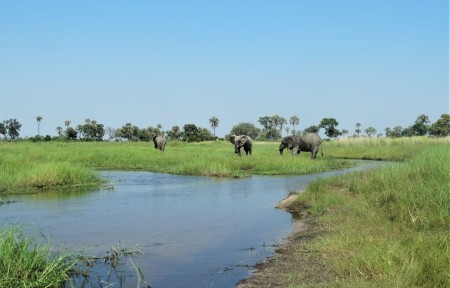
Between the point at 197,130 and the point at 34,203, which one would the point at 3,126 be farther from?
the point at 34,203

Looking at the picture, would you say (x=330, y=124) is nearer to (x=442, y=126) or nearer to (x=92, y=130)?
(x=442, y=126)

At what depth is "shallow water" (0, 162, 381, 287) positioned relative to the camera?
6.59 m

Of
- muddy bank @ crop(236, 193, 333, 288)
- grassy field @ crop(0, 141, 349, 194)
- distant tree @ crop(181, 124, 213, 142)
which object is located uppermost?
distant tree @ crop(181, 124, 213, 142)

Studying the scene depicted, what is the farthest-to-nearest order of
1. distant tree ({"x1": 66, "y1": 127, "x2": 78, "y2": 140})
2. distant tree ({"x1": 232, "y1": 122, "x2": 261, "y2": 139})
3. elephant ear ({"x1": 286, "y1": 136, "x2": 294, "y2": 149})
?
1. distant tree ({"x1": 232, "y1": 122, "x2": 261, "y2": 139})
2. distant tree ({"x1": 66, "y1": 127, "x2": 78, "y2": 140})
3. elephant ear ({"x1": 286, "y1": 136, "x2": 294, "y2": 149})

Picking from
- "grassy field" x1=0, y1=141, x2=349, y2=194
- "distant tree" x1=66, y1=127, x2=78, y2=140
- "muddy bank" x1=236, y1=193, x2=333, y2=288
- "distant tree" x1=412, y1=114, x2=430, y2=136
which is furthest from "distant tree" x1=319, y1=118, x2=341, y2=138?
"muddy bank" x1=236, y1=193, x2=333, y2=288

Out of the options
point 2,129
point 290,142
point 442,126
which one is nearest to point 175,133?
point 2,129

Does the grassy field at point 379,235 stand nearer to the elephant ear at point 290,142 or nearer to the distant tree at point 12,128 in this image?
the elephant ear at point 290,142

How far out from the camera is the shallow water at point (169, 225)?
659 cm

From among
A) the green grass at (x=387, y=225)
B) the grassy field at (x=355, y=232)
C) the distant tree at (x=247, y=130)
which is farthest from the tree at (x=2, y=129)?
the green grass at (x=387, y=225)

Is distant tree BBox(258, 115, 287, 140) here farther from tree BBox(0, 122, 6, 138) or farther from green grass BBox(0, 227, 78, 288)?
green grass BBox(0, 227, 78, 288)

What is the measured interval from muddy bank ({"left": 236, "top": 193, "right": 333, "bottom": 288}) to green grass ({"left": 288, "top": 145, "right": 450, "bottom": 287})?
0.33 ft

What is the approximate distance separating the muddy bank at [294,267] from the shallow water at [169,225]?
0.84 ft

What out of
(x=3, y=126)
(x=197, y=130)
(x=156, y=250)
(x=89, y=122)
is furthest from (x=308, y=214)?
(x=3, y=126)

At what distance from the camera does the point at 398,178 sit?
37.6 feet
